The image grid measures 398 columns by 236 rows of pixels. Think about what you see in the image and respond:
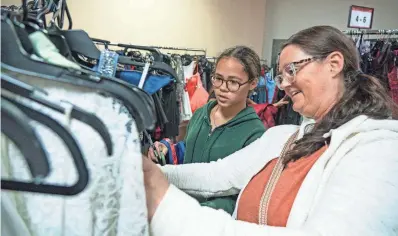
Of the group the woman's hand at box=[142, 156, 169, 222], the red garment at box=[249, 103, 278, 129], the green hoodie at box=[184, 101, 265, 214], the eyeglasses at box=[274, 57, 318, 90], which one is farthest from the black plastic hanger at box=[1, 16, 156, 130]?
the red garment at box=[249, 103, 278, 129]

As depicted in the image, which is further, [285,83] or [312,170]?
[285,83]

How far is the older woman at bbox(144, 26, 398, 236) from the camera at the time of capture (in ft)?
1.87

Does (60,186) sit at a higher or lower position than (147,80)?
lower

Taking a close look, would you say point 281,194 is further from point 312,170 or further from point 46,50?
point 46,50

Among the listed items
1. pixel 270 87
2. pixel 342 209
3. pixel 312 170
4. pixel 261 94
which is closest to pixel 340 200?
pixel 342 209

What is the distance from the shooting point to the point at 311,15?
4184 millimetres

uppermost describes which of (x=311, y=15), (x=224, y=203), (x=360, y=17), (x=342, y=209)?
(x=311, y=15)

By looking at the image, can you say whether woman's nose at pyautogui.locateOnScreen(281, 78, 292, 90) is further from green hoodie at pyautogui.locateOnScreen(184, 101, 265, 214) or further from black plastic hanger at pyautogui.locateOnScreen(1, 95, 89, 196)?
black plastic hanger at pyautogui.locateOnScreen(1, 95, 89, 196)

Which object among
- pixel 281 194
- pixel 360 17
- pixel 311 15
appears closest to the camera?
pixel 281 194

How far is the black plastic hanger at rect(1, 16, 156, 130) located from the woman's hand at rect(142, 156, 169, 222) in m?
0.10

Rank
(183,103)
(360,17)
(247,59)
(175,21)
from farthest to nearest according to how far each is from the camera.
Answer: (175,21)
(360,17)
(183,103)
(247,59)

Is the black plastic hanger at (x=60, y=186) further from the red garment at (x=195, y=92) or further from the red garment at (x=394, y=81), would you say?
the red garment at (x=394, y=81)

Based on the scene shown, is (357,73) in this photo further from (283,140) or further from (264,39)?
(264,39)

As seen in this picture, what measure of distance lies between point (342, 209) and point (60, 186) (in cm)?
47
